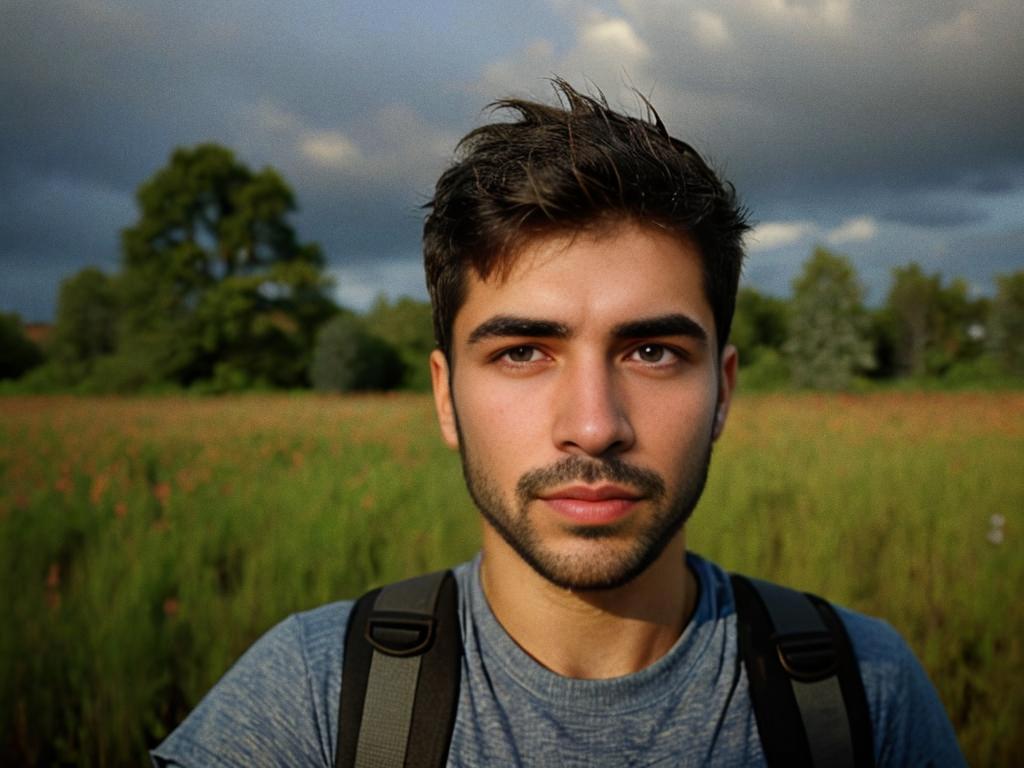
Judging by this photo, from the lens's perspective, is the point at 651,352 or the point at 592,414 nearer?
the point at 592,414

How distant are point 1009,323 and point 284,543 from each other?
27.5 feet

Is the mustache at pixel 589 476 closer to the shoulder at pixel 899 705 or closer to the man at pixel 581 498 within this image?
the man at pixel 581 498

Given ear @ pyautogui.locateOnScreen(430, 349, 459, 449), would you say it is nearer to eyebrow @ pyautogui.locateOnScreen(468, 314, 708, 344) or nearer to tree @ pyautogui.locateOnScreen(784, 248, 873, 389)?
eyebrow @ pyautogui.locateOnScreen(468, 314, 708, 344)

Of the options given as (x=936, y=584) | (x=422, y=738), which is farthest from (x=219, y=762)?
(x=936, y=584)

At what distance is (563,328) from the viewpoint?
1.33 metres

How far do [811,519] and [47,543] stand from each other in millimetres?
3878

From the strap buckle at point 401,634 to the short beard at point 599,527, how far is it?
0.26 meters

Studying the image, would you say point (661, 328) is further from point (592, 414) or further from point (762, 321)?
point (762, 321)

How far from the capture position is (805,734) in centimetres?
133

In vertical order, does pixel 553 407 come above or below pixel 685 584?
above

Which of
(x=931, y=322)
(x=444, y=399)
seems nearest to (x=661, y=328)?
(x=444, y=399)

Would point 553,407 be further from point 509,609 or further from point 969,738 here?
point 969,738

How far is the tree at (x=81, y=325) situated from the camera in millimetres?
5031

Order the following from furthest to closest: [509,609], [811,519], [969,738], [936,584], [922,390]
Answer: [922,390] < [811,519] < [936,584] < [969,738] < [509,609]
